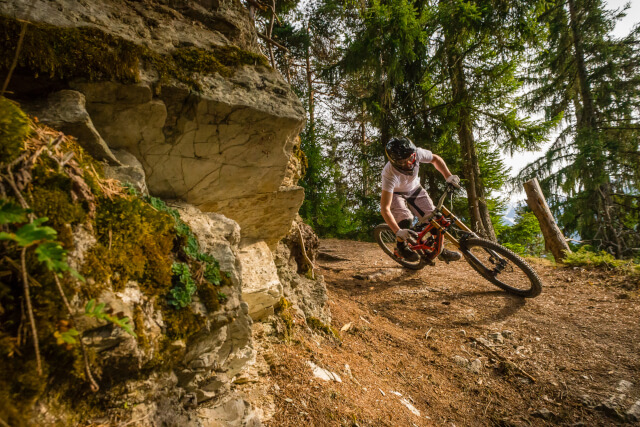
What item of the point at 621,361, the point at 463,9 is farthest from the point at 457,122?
the point at 621,361

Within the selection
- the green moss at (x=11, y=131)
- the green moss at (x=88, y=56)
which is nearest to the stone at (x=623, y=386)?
the green moss at (x=88, y=56)

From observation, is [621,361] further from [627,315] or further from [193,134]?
[193,134]

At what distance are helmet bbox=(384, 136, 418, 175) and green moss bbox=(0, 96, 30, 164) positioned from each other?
13.7ft

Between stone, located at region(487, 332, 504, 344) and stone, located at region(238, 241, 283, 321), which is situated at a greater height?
stone, located at region(238, 241, 283, 321)

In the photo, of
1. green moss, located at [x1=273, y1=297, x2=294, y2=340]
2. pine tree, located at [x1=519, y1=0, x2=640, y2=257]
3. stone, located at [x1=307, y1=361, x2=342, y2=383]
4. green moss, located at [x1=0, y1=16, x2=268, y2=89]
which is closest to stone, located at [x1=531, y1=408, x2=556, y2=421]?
stone, located at [x1=307, y1=361, x2=342, y2=383]

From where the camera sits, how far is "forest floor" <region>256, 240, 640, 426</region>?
2.39 m

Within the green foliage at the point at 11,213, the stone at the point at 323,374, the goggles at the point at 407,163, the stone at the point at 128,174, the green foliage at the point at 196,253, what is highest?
the goggles at the point at 407,163

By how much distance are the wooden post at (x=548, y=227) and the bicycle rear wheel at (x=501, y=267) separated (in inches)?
101

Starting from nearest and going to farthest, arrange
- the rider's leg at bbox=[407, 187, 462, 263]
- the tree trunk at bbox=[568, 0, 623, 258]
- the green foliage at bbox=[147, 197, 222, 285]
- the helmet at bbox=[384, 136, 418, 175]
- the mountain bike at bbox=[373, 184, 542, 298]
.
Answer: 1. the green foliage at bbox=[147, 197, 222, 285]
2. the mountain bike at bbox=[373, 184, 542, 298]
3. the helmet at bbox=[384, 136, 418, 175]
4. the rider's leg at bbox=[407, 187, 462, 263]
5. the tree trunk at bbox=[568, 0, 623, 258]

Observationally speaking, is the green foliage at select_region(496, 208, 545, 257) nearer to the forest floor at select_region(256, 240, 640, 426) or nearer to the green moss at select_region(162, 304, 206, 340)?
the forest floor at select_region(256, 240, 640, 426)

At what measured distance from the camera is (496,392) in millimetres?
2961

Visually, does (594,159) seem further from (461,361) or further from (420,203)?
(461,361)

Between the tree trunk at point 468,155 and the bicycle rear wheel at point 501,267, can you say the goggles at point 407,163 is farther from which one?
the tree trunk at point 468,155

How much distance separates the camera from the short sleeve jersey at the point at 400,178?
16.4 feet
